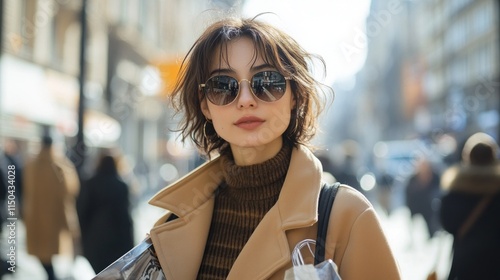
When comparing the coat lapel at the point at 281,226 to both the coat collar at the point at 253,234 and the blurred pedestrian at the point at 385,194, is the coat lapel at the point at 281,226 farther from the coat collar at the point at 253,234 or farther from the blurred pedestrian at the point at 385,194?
the blurred pedestrian at the point at 385,194

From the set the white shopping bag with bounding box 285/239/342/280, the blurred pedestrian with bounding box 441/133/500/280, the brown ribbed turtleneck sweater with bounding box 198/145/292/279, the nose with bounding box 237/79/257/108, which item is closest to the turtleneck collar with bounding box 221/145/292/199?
the brown ribbed turtleneck sweater with bounding box 198/145/292/279

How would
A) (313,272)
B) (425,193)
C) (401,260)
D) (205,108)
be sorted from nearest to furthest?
(313,272) → (205,108) → (401,260) → (425,193)

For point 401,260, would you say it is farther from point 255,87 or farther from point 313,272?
point 313,272

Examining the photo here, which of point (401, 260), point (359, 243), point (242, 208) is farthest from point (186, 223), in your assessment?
point (401, 260)

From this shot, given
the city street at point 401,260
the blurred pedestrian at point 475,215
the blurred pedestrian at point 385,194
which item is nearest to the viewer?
the blurred pedestrian at point 475,215

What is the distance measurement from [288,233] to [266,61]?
1.81 feet

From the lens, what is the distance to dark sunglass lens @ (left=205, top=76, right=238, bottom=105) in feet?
7.07

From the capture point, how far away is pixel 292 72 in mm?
2205

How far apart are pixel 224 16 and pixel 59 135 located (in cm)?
2077

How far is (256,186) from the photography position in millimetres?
2209

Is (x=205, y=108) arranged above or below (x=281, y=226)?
above

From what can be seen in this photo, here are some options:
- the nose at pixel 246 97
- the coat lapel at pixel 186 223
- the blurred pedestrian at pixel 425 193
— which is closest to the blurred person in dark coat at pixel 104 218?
the coat lapel at pixel 186 223

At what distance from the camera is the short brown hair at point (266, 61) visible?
217 centimetres

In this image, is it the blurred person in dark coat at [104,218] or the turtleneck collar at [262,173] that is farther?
the blurred person in dark coat at [104,218]
